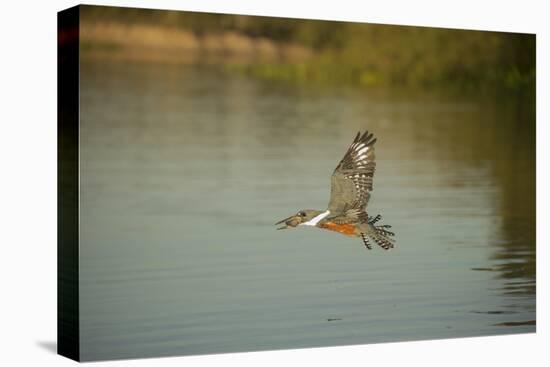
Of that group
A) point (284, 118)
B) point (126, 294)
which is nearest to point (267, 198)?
point (284, 118)

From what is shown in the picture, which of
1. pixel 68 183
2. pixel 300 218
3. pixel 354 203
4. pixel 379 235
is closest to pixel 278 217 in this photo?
pixel 300 218

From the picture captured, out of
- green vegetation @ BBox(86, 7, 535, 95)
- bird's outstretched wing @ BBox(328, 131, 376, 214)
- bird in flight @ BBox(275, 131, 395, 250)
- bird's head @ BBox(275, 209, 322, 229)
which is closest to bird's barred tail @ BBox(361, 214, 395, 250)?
bird in flight @ BBox(275, 131, 395, 250)

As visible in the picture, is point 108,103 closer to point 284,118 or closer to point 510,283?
point 284,118

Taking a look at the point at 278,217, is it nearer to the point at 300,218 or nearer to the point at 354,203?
the point at 300,218

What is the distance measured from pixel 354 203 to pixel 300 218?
54 cm

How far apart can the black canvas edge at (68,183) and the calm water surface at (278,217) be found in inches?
3.4

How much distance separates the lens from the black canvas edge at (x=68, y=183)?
35.5 ft

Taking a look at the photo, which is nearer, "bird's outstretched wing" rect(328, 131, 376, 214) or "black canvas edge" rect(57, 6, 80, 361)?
"black canvas edge" rect(57, 6, 80, 361)

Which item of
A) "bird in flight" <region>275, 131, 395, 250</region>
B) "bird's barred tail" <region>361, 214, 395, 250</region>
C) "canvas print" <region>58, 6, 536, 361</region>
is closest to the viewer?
"canvas print" <region>58, 6, 536, 361</region>

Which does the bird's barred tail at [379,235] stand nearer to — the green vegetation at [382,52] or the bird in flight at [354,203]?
the bird in flight at [354,203]

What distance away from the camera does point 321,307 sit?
11.8 m

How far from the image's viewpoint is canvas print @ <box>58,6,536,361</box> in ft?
35.8

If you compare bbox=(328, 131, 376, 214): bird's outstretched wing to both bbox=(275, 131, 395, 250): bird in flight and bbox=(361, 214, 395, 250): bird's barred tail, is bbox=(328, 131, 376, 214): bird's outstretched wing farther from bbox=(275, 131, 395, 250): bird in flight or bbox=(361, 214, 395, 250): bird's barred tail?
bbox=(361, 214, 395, 250): bird's barred tail

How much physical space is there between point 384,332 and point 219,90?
2507 millimetres
